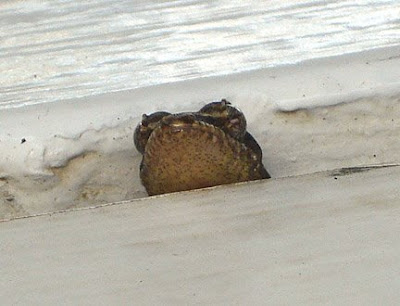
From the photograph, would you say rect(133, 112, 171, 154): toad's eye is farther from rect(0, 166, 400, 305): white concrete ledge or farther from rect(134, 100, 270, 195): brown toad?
rect(0, 166, 400, 305): white concrete ledge

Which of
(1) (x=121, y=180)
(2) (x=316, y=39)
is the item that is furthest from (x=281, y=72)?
(1) (x=121, y=180)

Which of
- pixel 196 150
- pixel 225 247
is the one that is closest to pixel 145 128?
pixel 196 150

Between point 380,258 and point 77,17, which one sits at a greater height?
point 77,17

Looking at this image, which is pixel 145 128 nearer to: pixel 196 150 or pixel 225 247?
pixel 196 150

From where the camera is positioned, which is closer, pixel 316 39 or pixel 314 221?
pixel 314 221

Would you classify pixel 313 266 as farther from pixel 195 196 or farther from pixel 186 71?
pixel 186 71
